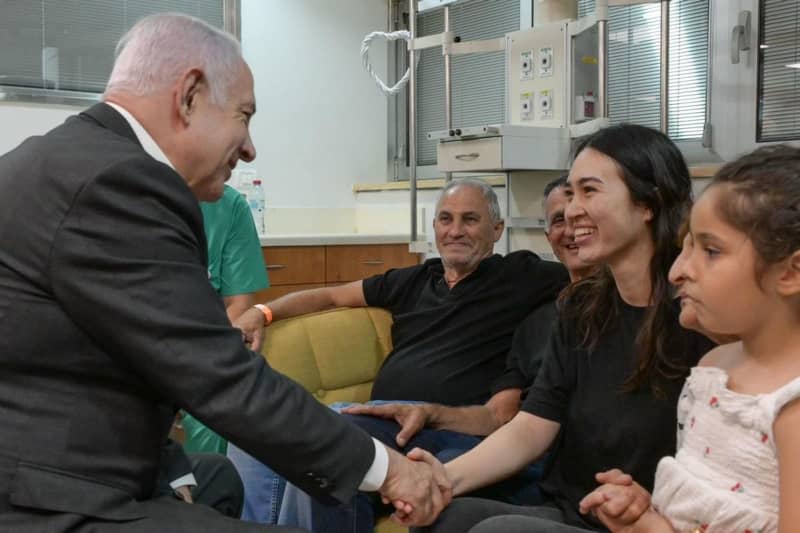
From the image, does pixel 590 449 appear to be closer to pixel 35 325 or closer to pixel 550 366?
pixel 550 366

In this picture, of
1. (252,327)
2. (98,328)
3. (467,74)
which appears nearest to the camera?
(98,328)

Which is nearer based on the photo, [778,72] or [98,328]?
[98,328]

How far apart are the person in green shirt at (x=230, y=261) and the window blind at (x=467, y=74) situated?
7.03 ft

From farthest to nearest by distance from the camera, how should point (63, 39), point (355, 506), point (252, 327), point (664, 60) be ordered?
point (63, 39) → point (664, 60) → point (252, 327) → point (355, 506)

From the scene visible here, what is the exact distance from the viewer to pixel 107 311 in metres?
1.09

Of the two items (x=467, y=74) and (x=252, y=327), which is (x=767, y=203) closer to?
(x=252, y=327)

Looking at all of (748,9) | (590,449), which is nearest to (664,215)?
(590,449)

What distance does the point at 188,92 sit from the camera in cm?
127

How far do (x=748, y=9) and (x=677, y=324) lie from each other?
85.8 inches

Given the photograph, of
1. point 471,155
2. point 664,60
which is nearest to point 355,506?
point 471,155

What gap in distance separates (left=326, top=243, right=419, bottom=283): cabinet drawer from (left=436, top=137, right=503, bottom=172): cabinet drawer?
815 millimetres

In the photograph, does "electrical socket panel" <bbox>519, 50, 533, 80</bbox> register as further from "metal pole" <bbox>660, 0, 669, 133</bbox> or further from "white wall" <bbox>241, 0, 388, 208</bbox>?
"white wall" <bbox>241, 0, 388, 208</bbox>

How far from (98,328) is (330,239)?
9.40ft

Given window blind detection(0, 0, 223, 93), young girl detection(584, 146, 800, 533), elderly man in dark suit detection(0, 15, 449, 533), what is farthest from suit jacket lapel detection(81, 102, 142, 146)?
window blind detection(0, 0, 223, 93)
